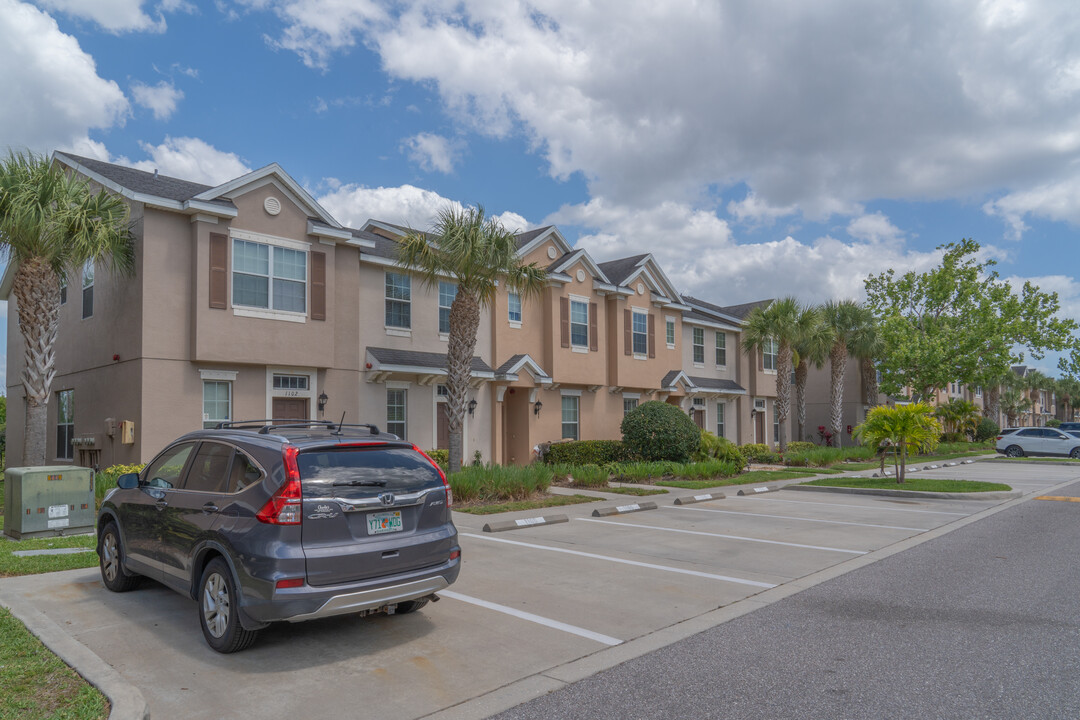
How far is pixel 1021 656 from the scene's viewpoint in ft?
18.8

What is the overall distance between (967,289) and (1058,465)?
9.91m

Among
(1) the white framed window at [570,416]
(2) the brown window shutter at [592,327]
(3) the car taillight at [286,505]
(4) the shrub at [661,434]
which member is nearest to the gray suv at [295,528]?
(3) the car taillight at [286,505]

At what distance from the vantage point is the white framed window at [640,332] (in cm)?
2730

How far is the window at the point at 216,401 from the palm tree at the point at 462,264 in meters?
5.00

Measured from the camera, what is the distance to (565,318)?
24453 mm

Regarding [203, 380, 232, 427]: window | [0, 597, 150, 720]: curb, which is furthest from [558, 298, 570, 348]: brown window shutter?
[0, 597, 150, 720]: curb

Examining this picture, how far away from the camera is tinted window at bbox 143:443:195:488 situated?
683 cm

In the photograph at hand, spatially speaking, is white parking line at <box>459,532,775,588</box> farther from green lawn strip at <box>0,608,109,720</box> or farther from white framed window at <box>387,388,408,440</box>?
white framed window at <box>387,388,408,440</box>

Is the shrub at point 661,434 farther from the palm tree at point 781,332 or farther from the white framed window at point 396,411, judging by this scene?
the palm tree at point 781,332

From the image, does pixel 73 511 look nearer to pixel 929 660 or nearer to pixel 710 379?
pixel 929 660

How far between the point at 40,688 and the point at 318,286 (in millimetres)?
13864

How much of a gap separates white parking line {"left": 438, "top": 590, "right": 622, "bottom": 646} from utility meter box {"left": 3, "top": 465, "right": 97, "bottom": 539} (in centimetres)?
662

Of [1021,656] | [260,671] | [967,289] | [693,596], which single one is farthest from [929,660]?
[967,289]

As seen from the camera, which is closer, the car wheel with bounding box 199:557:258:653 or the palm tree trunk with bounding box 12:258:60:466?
the car wheel with bounding box 199:557:258:653
